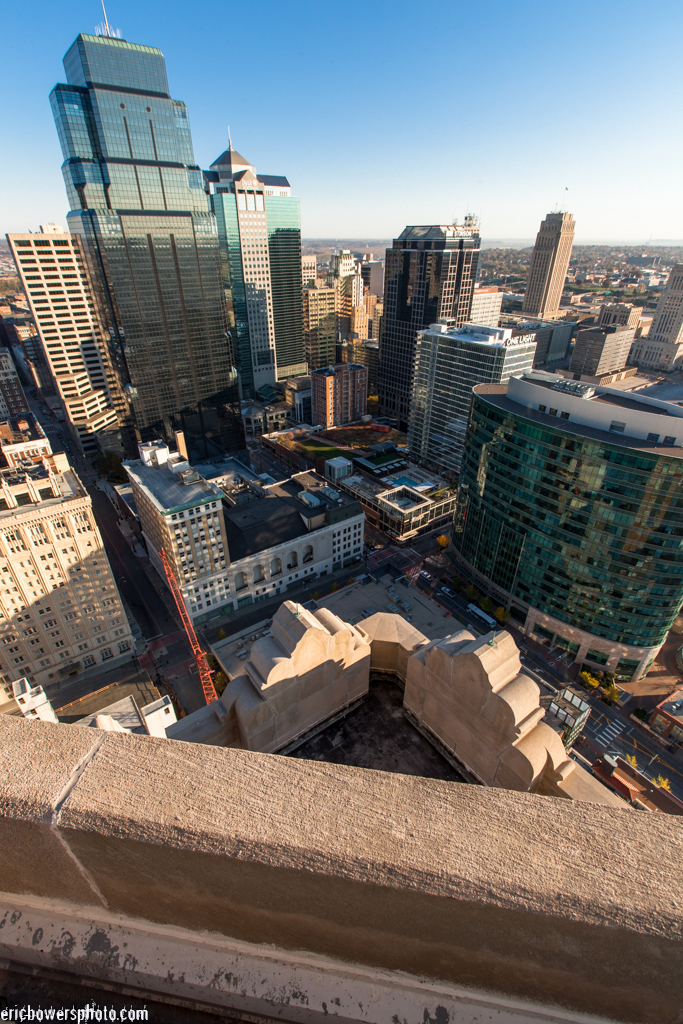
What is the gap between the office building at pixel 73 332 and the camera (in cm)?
10271

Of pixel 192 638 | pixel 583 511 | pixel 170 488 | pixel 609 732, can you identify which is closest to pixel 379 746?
pixel 583 511

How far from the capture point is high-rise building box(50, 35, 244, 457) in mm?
87562

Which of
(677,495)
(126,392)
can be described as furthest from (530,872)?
(126,392)

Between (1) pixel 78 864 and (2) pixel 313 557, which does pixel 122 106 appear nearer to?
(2) pixel 313 557

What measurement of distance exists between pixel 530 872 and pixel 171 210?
118815mm

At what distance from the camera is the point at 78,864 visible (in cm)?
582

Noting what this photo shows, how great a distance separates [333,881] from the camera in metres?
5.25

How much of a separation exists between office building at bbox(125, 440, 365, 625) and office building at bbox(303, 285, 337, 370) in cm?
10040

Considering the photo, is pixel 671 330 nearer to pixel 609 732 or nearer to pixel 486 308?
pixel 486 308

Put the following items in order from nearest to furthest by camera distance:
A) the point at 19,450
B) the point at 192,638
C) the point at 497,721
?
1. the point at 497,721
2. the point at 19,450
3. the point at 192,638

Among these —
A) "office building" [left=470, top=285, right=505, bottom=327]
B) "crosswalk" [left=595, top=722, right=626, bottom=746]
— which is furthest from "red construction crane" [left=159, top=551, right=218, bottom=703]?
"office building" [left=470, top=285, right=505, bottom=327]

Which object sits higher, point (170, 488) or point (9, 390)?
point (170, 488)

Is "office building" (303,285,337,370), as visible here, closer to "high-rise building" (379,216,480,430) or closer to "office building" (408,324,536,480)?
"high-rise building" (379,216,480,430)

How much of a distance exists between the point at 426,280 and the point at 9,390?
117842 millimetres
